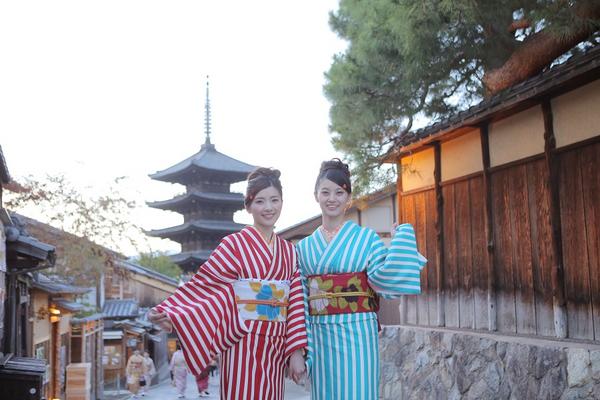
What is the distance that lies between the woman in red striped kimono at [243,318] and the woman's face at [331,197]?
1.62 feet

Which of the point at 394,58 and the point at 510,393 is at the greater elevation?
the point at 394,58

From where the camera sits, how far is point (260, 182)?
14.7 feet

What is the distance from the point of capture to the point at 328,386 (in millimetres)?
4367

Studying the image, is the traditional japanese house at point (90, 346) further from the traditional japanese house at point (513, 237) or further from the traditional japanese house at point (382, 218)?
the traditional japanese house at point (513, 237)

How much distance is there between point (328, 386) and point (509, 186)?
15.0 ft

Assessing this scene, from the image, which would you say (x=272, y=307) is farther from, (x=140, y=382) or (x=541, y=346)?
(x=140, y=382)

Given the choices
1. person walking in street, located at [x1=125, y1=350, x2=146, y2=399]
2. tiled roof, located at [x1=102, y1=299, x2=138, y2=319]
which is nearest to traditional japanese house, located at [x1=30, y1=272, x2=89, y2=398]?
person walking in street, located at [x1=125, y1=350, x2=146, y2=399]

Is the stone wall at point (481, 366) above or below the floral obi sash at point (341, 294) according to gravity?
below

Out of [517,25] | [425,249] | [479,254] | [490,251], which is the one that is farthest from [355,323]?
[425,249]

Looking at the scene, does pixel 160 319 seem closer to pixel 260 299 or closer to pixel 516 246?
pixel 260 299

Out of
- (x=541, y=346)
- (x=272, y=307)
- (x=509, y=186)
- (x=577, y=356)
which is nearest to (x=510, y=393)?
(x=541, y=346)

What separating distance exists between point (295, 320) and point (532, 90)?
4.00 metres

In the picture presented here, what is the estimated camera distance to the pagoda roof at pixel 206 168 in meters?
41.0

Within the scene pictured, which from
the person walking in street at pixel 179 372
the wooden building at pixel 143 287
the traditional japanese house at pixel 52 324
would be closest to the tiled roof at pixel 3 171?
the traditional japanese house at pixel 52 324
